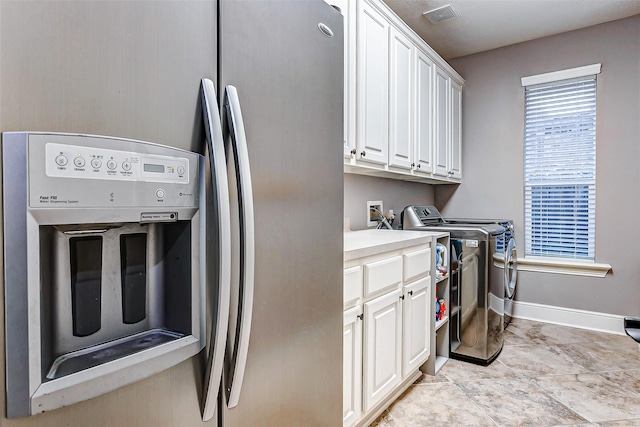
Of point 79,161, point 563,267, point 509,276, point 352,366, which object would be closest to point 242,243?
point 79,161

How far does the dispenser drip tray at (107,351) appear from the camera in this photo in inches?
22.9

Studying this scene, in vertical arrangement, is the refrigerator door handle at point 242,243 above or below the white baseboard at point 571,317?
above

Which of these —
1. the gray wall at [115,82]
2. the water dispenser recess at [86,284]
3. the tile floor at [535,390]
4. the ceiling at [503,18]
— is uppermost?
the ceiling at [503,18]

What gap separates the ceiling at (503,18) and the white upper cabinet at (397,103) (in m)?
0.29

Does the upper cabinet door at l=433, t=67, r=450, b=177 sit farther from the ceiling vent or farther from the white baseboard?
the white baseboard

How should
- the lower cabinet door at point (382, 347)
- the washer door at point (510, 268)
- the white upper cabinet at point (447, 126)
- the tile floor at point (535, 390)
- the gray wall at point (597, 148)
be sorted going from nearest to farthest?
the lower cabinet door at point (382, 347) < the tile floor at point (535, 390) < the washer door at point (510, 268) < the gray wall at point (597, 148) < the white upper cabinet at point (447, 126)

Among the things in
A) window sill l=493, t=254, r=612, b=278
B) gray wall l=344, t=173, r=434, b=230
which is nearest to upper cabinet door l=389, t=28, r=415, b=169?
gray wall l=344, t=173, r=434, b=230

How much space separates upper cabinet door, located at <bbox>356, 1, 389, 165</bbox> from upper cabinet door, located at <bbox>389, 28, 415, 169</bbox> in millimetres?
72

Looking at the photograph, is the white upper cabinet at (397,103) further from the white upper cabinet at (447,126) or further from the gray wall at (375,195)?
the gray wall at (375,195)

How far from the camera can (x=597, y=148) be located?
317 centimetres

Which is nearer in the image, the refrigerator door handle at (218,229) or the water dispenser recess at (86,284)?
the water dispenser recess at (86,284)

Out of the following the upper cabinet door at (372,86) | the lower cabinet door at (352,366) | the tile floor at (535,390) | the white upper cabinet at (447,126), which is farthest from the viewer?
the white upper cabinet at (447,126)

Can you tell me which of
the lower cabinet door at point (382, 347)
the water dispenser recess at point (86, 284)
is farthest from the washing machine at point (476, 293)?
the water dispenser recess at point (86, 284)

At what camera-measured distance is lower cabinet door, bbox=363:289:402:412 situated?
1.61 meters
